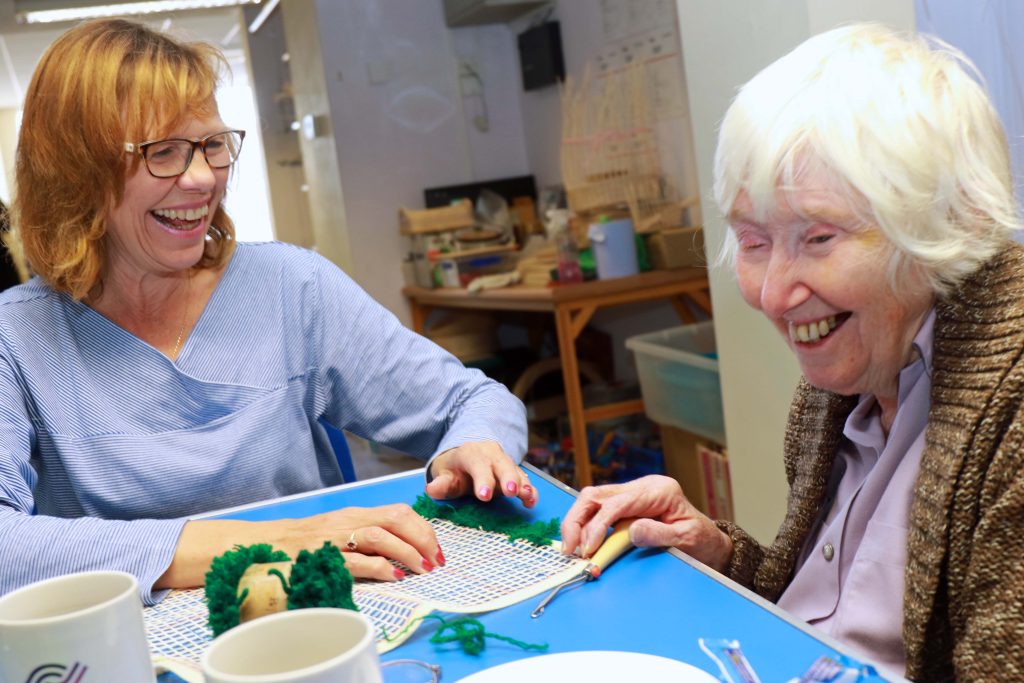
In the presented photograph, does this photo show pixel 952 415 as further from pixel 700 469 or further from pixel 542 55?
pixel 542 55

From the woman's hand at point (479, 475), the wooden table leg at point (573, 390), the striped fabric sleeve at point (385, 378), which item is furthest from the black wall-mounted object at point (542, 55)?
the woman's hand at point (479, 475)

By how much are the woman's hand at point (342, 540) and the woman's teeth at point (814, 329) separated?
402 mm

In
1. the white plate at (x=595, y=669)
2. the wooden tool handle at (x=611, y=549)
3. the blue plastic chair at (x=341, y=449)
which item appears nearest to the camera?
the white plate at (x=595, y=669)

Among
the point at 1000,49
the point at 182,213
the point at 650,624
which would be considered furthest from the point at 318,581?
the point at 1000,49

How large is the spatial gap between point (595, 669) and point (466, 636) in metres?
0.14

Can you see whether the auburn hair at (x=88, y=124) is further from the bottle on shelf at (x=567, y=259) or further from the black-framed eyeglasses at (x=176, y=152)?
the bottle on shelf at (x=567, y=259)

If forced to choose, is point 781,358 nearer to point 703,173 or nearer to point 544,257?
point 703,173

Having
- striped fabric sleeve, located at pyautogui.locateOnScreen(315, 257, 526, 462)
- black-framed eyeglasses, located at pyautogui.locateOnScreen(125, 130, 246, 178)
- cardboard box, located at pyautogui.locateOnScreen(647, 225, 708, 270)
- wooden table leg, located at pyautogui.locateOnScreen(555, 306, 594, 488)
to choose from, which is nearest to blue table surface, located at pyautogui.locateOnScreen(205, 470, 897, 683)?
striped fabric sleeve, located at pyautogui.locateOnScreen(315, 257, 526, 462)

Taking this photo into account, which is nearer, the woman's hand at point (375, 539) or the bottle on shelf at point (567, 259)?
the woman's hand at point (375, 539)

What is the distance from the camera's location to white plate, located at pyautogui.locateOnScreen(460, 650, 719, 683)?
0.69 metres

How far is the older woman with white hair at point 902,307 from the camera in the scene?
0.83 m

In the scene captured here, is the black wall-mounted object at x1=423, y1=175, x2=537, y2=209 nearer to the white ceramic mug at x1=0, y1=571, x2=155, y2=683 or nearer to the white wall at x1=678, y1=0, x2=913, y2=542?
the white wall at x1=678, y1=0, x2=913, y2=542

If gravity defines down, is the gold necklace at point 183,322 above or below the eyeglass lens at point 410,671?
above

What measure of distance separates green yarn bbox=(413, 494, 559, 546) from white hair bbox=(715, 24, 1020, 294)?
378mm
